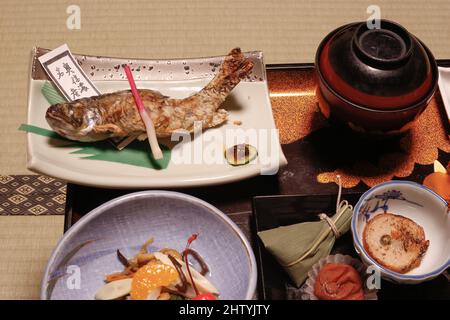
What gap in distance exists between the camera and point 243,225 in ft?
5.22

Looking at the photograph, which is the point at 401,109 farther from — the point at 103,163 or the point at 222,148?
the point at 103,163

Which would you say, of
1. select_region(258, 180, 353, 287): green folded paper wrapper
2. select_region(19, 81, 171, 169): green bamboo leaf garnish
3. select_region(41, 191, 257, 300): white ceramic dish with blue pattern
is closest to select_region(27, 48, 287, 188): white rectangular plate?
select_region(19, 81, 171, 169): green bamboo leaf garnish

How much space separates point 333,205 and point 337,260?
167mm

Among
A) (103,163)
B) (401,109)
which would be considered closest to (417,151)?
(401,109)

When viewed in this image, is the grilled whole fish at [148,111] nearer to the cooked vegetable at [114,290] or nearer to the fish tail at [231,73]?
the fish tail at [231,73]

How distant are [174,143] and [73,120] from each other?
0.34 metres

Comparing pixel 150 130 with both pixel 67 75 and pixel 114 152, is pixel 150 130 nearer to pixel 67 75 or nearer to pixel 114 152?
pixel 114 152

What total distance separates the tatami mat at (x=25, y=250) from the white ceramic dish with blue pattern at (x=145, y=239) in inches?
19.7

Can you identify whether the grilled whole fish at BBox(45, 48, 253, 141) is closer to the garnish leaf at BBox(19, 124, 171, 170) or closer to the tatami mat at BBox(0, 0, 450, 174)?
the garnish leaf at BBox(19, 124, 171, 170)

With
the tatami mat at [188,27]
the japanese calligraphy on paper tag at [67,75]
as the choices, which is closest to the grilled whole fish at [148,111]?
the japanese calligraphy on paper tag at [67,75]

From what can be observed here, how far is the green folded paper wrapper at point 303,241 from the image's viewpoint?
143 centimetres

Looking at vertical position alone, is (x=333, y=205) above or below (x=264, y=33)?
below

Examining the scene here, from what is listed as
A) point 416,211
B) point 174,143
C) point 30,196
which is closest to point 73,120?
point 174,143

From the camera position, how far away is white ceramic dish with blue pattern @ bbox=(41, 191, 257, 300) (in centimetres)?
140
